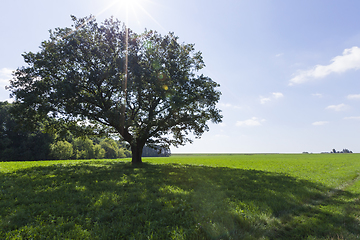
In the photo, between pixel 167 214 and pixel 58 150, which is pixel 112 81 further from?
pixel 58 150

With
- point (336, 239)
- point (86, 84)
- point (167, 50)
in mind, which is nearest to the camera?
point (336, 239)

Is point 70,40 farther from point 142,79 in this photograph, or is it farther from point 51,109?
point 142,79

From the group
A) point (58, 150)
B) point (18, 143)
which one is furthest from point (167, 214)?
point (18, 143)

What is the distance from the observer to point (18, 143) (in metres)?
57.3

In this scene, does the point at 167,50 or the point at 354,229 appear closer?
the point at 354,229

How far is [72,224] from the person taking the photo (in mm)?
6547

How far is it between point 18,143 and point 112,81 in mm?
59518

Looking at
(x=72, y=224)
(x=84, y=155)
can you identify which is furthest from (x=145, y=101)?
(x=84, y=155)

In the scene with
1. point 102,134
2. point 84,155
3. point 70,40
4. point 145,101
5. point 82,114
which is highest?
point 70,40

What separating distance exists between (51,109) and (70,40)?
332 inches

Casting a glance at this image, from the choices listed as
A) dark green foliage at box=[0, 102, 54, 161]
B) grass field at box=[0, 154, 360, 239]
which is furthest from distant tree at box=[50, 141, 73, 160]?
grass field at box=[0, 154, 360, 239]

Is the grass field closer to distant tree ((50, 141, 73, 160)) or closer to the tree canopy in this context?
the tree canopy

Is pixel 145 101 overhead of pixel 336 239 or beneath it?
overhead

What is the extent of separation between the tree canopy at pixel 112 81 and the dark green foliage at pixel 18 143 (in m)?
42.6
